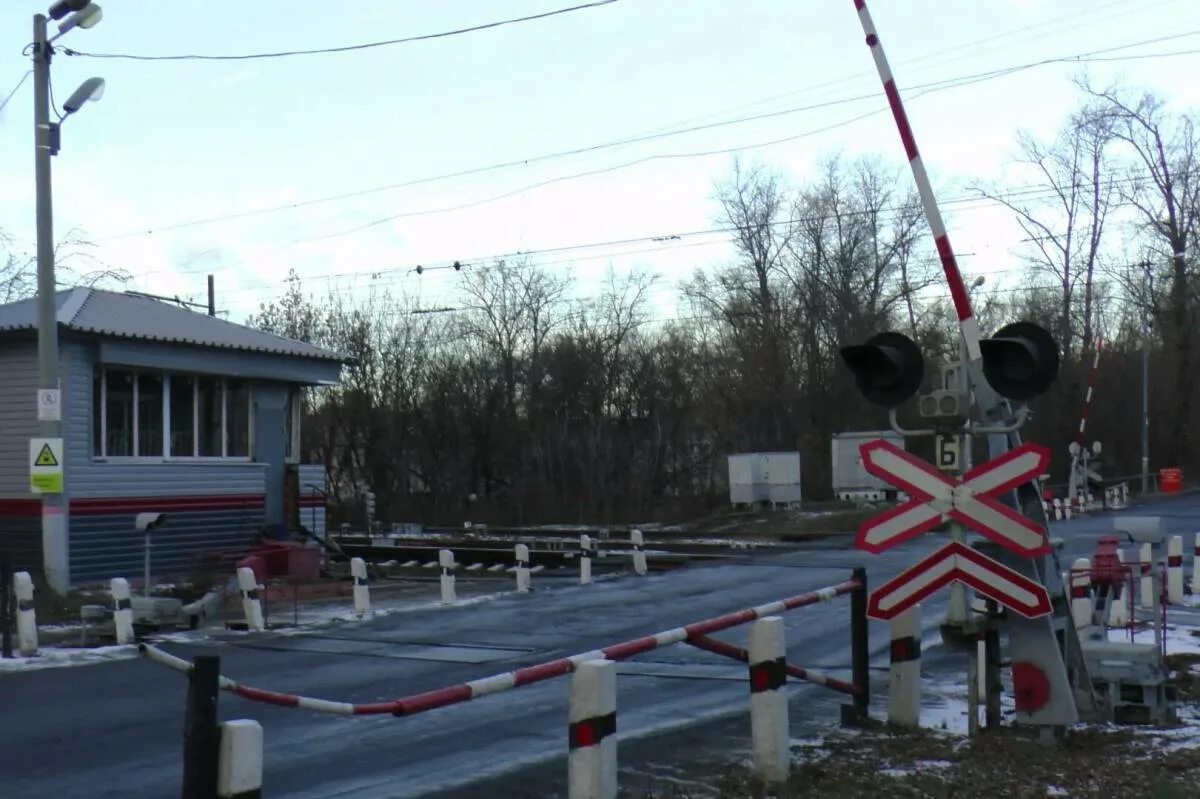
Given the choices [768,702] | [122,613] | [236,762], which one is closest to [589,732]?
[768,702]

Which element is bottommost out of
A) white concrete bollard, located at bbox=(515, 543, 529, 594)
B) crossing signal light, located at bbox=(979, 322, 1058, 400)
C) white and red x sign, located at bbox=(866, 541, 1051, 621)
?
white concrete bollard, located at bbox=(515, 543, 529, 594)

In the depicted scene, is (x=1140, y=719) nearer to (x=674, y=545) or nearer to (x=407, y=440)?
(x=674, y=545)

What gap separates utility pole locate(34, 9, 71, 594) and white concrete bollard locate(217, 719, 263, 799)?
49.1ft

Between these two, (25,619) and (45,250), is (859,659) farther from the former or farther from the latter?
(45,250)

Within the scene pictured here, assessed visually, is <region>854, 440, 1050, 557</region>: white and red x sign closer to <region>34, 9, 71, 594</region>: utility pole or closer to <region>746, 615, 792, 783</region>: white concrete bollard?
<region>746, 615, 792, 783</region>: white concrete bollard

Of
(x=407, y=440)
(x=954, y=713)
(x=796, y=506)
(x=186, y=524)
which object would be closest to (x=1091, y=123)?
(x=796, y=506)

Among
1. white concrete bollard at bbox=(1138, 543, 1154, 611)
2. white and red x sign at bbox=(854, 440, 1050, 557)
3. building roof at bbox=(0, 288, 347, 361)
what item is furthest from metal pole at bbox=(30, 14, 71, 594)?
white concrete bollard at bbox=(1138, 543, 1154, 611)

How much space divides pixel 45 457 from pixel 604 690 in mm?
13655

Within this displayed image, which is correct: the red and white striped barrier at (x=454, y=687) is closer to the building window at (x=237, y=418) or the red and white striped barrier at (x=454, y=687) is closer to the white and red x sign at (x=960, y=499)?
the white and red x sign at (x=960, y=499)

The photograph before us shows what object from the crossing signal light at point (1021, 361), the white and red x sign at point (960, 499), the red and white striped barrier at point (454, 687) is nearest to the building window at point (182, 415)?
the red and white striped barrier at point (454, 687)

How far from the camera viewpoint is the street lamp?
1828cm

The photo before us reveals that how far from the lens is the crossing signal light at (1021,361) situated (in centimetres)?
802

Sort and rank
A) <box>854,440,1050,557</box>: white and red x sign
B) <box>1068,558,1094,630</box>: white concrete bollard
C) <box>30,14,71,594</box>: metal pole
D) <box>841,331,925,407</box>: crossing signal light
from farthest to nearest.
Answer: <box>30,14,71,594</box>: metal pole
<box>1068,558,1094,630</box>: white concrete bollard
<box>841,331,925,407</box>: crossing signal light
<box>854,440,1050,557</box>: white and red x sign

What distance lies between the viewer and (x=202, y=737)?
4750 millimetres
